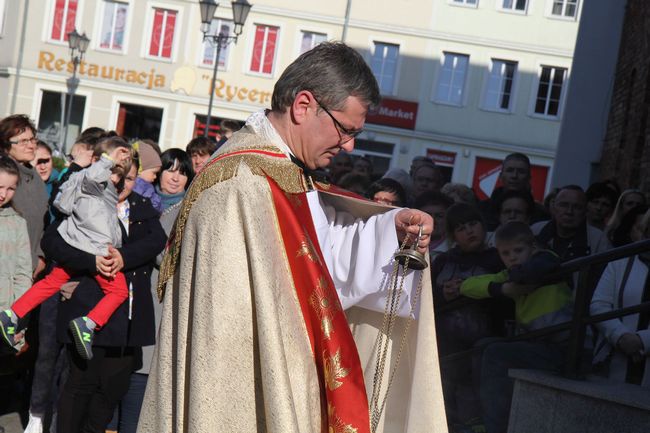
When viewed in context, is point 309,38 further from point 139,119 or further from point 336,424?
point 336,424

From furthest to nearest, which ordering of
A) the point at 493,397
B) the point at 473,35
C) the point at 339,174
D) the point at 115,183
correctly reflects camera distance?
the point at 473,35, the point at 339,174, the point at 493,397, the point at 115,183

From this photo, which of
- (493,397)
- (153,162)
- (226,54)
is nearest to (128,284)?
(153,162)

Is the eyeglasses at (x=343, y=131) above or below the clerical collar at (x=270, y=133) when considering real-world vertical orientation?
above

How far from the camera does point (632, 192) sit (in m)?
7.37

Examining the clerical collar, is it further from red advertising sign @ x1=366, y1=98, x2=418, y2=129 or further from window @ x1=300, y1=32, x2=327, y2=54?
window @ x1=300, y1=32, x2=327, y2=54

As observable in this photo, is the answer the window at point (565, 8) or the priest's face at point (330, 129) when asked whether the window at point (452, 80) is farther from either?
the priest's face at point (330, 129)

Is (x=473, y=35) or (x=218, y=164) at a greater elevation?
(x=473, y=35)

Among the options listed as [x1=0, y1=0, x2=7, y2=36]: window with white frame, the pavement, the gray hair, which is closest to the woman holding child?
the pavement

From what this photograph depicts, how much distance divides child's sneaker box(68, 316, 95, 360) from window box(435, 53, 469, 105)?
1098 inches

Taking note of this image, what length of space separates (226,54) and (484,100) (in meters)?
8.38

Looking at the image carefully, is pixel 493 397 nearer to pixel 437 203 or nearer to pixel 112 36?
pixel 437 203

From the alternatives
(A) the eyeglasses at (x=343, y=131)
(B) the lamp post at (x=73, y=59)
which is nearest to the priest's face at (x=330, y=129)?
(A) the eyeglasses at (x=343, y=131)

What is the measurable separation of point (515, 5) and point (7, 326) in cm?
2865

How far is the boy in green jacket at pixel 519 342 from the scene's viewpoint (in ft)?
20.2
